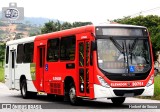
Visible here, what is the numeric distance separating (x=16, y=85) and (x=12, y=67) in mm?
1147

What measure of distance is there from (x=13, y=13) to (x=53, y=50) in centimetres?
10425

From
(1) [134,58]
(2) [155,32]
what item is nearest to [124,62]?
(1) [134,58]

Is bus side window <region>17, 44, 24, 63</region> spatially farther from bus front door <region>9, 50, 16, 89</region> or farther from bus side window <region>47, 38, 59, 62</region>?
bus side window <region>47, 38, 59, 62</region>

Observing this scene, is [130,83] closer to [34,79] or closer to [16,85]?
[34,79]

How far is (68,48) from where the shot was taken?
17875 millimetres

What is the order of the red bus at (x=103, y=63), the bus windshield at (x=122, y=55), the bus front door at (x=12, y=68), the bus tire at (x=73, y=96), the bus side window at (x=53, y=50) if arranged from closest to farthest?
the red bus at (x=103, y=63), the bus windshield at (x=122, y=55), the bus tire at (x=73, y=96), the bus side window at (x=53, y=50), the bus front door at (x=12, y=68)

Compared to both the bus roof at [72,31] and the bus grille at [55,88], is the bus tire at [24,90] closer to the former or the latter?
the bus roof at [72,31]

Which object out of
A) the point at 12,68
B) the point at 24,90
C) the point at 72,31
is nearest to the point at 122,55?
the point at 72,31

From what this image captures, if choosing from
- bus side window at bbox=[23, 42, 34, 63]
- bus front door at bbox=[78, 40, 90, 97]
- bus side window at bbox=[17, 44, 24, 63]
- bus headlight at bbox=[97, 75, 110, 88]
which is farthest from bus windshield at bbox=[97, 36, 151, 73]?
bus side window at bbox=[17, 44, 24, 63]

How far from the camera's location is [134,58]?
16234 millimetres

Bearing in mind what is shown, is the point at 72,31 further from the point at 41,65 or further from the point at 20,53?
the point at 20,53

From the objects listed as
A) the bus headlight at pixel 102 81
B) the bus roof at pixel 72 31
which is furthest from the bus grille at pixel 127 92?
the bus roof at pixel 72 31

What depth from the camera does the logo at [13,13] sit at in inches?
4603

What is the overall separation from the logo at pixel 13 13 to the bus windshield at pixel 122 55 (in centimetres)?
10116
